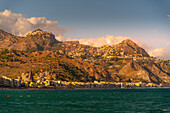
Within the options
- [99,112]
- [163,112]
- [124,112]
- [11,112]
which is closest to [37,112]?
[11,112]

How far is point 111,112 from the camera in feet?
244

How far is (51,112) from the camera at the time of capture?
74875 mm

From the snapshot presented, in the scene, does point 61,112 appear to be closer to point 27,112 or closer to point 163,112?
point 27,112

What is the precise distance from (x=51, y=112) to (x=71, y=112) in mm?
6490

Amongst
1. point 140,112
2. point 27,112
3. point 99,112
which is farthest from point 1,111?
point 140,112

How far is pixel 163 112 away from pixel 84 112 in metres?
25.2

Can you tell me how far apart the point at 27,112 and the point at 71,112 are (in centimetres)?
1415

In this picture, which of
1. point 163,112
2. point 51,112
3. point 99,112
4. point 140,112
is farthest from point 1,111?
point 163,112

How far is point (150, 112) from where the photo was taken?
243 feet

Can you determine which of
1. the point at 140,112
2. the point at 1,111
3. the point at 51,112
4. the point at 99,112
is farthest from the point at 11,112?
the point at 140,112

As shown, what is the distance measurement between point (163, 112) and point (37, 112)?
132ft

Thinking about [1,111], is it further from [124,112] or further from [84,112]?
[124,112]

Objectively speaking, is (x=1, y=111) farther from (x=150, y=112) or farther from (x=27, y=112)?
(x=150, y=112)

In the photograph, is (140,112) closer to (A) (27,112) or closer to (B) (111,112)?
(B) (111,112)
